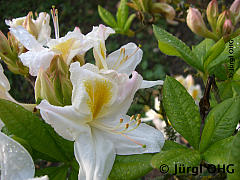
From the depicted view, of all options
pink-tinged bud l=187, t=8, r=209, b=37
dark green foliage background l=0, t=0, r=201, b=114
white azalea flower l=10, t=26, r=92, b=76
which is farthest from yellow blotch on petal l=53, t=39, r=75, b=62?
dark green foliage background l=0, t=0, r=201, b=114

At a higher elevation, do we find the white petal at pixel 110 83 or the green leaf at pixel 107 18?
the white petal at pixel 110 83

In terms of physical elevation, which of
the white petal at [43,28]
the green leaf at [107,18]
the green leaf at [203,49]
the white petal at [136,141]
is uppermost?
the white petal at [43,28]

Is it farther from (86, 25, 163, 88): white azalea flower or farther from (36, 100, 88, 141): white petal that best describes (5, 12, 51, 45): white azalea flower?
(36, 100, 88, 141): white petal

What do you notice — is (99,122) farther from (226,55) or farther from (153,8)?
(153,8)

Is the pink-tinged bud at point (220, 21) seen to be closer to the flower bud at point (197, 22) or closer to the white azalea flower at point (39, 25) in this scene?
the flower bud at point (197, 22)

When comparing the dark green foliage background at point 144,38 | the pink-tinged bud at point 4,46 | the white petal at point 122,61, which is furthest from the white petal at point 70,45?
the dark green foliage background at point 144,38

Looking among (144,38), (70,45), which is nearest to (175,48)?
(70,45)
